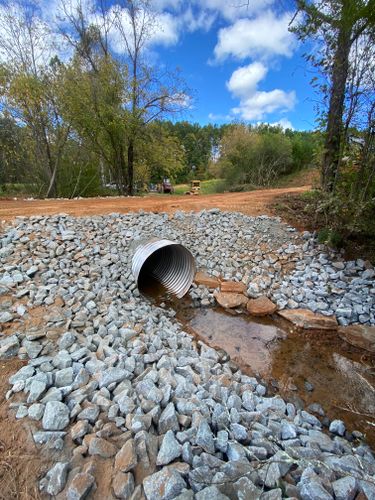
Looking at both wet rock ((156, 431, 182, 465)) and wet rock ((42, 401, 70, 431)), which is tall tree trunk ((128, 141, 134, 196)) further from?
wet rock ((156, 431, 182, 465))

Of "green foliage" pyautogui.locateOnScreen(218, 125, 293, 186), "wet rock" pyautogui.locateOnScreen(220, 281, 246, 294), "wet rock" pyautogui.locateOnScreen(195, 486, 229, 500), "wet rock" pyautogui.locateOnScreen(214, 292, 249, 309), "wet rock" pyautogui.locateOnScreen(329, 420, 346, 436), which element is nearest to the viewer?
"wet rock" pyautogui.locateOnScreen(195, 486, 229, 500)

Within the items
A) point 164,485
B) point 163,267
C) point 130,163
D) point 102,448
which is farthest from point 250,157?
point 164,485

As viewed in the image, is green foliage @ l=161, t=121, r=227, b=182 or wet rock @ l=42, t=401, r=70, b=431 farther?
green foliage @ l=161, t=121, r=227, b=182

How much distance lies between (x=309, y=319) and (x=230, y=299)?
4.08ft

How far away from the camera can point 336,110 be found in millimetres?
4867

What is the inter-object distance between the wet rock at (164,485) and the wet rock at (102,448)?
0.30 meters

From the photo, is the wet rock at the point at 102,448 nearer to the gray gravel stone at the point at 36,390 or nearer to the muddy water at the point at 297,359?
the gray gravel stone at the point at 36,390

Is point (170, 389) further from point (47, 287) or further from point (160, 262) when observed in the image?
point (160, 262)

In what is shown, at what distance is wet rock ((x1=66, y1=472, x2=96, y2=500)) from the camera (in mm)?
1463

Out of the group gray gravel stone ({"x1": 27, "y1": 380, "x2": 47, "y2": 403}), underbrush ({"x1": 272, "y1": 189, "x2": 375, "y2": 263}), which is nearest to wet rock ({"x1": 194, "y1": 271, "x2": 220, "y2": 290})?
underbrush ({"x1": 272, "y1": 189, "x2": 375, "y2": 263})

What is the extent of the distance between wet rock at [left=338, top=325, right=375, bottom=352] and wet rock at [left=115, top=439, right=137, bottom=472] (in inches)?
134

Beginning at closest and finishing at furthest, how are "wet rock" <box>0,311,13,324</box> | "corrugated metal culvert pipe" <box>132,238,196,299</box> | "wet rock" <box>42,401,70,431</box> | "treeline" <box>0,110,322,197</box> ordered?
"wet rock" <box>42,401,70,431</box> → "wet rock" <box>0,311,13,324</box> → "corrugated metal culvert pipe" <box>132,238,196,299</box> → "treeline" <box>0,110,322,197</box>

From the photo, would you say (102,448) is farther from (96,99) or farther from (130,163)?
(130,163)

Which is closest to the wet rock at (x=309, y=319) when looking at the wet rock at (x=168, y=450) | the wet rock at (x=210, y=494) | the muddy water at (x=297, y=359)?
the muddy water at (x=297, y=359)
